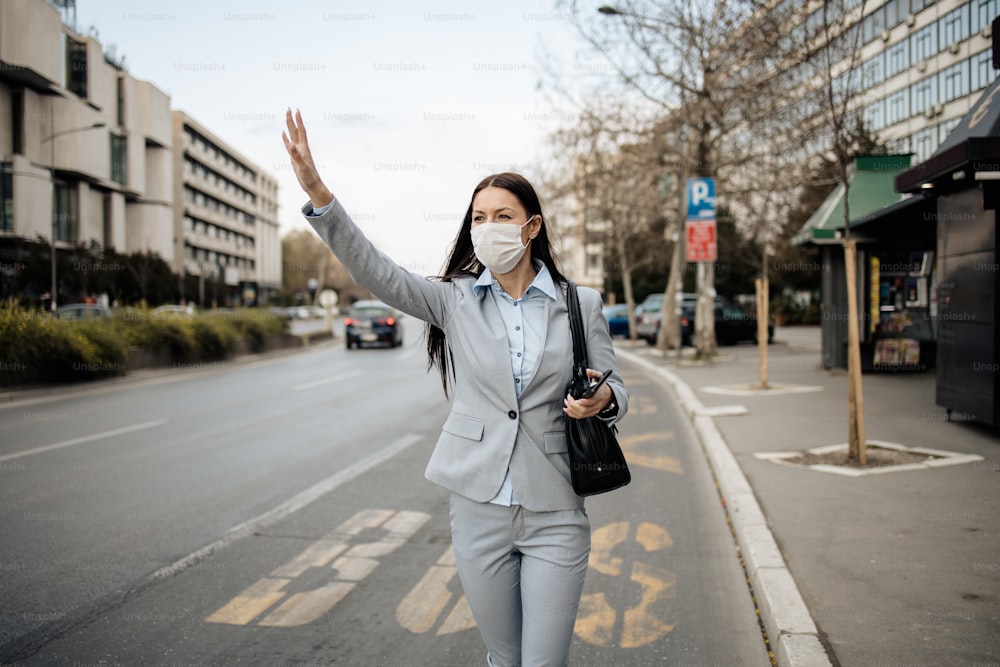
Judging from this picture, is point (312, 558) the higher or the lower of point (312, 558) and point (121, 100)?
the lower

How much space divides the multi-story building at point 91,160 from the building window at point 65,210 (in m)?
0.07

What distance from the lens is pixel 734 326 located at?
31406mm

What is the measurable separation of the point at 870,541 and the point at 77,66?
190ft

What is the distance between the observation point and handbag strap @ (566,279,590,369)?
250cm

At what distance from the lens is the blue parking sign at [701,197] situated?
19281mm

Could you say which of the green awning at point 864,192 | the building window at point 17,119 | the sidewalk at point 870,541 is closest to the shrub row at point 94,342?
the sidewalk at point 870,541

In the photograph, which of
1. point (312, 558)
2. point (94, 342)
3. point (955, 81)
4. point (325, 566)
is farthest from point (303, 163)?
point (955, 81)

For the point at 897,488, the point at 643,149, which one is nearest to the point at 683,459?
the point at 897,488

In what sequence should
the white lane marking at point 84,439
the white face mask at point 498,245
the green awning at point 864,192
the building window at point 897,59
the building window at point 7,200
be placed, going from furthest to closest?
the building window at point 897,59 < the building window at point 7,200 < the green awning at point 864,192 < the white lane marking at point 84,439 < the white face mask at point 498,245

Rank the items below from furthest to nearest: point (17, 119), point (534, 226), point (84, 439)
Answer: point (17, 119), point (84, 439), point (534, 226)

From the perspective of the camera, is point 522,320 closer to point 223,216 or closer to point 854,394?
point 854,394

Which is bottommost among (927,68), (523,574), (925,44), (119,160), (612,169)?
(523,574)

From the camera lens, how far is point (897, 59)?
4869cm

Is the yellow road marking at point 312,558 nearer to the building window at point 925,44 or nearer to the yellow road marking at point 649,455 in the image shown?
the yellow road marking at point 649,455
